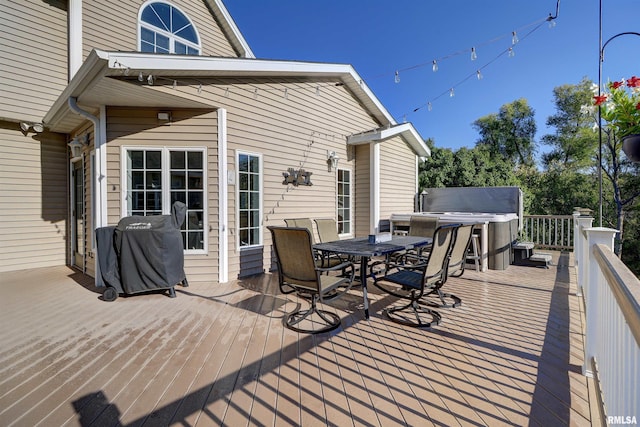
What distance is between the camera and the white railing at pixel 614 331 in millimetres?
924

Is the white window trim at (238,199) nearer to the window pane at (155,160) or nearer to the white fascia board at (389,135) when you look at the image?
the window pane at (155,160)

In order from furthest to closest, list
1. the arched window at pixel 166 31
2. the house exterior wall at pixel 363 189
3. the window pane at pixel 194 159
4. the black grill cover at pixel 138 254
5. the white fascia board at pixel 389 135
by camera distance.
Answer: the house exterior wall at pixel 363 189, the white fascia board at pixel 389 135, the arched window at pixel 166 31, the window pane at pixel 194 159, the black grill cover at pixel 138 254

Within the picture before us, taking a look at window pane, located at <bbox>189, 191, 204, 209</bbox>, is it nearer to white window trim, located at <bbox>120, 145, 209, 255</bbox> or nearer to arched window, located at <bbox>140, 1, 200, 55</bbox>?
white window trim, located at <bbox>120, 145, 209, 255</bbox>

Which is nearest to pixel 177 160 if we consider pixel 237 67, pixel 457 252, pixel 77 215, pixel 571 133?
pixel 237 67

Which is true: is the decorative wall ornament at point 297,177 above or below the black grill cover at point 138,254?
above

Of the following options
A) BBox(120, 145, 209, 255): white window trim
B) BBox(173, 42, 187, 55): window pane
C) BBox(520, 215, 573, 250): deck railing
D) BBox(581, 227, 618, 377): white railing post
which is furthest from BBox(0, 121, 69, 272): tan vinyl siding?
BBox(520, 215, 573, 250): deck railing

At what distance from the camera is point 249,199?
17.2 feet

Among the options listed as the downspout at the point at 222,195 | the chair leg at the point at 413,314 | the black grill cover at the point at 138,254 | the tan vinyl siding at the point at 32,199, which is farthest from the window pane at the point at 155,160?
the chair leg at the point at 413,314

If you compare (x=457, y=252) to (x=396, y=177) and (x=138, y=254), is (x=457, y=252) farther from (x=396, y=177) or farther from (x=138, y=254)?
(x=396, y=177)

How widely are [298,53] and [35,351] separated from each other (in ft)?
31.9

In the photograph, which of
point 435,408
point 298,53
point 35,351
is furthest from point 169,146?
point 298,53

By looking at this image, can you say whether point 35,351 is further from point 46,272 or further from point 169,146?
point 46,272

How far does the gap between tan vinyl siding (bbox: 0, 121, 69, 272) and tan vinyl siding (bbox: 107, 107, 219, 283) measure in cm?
273

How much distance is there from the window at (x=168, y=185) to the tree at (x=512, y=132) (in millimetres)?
19290
